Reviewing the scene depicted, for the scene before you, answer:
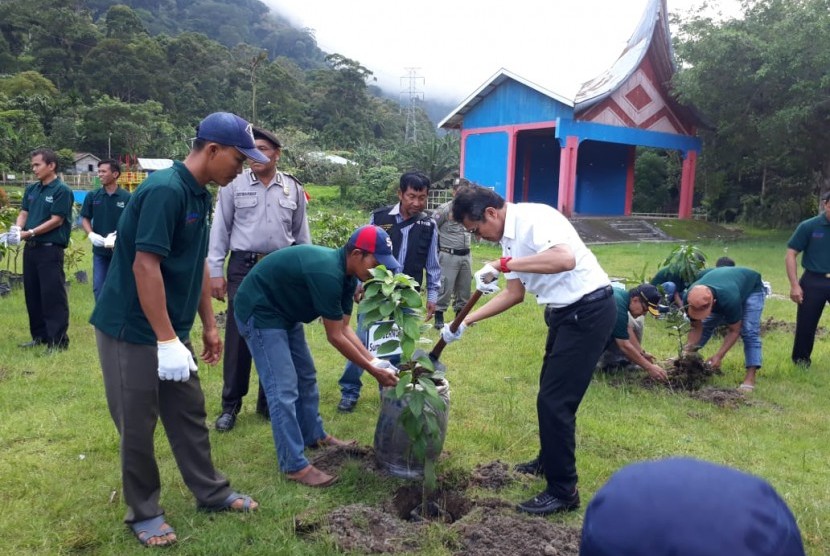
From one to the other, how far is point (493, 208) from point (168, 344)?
1.73m

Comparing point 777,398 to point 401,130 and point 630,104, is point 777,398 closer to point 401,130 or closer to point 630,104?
point 630,104

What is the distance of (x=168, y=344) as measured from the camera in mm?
2750

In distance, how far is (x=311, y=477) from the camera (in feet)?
11.8

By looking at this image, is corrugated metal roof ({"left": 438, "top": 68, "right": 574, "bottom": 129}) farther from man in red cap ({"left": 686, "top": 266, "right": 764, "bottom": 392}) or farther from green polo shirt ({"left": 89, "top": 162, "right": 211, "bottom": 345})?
green polo shirt ({"left": 89, "top": 162, "right": 211, "bottom": 345})

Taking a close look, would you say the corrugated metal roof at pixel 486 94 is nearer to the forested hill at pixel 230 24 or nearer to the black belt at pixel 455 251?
the black belt at pixel 455 251

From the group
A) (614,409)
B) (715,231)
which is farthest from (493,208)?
(715,231)

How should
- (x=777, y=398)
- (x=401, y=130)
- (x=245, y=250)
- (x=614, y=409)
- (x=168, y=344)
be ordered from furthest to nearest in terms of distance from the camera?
1. (x=401, y=130)
2. (x=777, y=398)
3. (x=614, y=409)
4. (x=245, y=250)
5. (x=168, y=344)

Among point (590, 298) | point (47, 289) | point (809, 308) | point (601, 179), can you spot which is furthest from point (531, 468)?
point (601, 179)

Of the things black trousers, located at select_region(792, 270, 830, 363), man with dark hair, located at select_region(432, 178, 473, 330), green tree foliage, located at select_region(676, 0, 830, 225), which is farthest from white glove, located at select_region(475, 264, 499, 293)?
green tree foliage, located at select_region(676, 0, 830, 225)

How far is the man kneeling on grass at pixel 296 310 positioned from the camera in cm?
330

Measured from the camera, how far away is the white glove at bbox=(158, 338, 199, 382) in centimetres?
275

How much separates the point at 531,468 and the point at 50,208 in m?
5.00

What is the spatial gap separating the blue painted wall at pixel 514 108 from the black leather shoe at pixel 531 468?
1745 centimetres

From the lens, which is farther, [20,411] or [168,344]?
[20,411]
